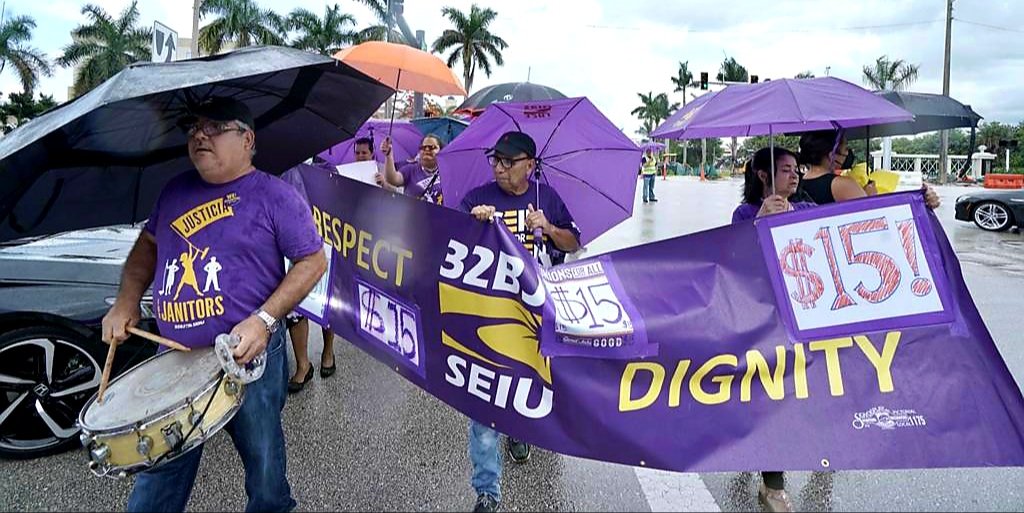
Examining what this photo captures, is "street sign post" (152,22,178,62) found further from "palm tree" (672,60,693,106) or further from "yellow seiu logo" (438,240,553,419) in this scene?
"palm tree" (672,60,693,106)

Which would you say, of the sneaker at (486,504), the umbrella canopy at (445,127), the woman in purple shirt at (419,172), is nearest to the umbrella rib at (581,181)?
the woman in purple shirt at (419,172)

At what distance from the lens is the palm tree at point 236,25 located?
122 ft

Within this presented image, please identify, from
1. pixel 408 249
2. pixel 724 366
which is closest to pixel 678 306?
pixel 724 366

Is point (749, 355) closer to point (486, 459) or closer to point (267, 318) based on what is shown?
point (486, 459)

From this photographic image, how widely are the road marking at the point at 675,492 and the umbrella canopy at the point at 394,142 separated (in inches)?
170

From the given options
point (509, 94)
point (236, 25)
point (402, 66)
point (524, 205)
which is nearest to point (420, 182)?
point (402, 66)

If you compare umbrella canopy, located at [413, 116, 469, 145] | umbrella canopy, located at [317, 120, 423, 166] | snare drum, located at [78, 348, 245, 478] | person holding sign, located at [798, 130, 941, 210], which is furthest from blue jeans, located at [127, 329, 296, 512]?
umbrella canopy, located at [413, 116, 469, 145]

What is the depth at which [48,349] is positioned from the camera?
11.4ft

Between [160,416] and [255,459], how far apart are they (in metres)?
0.50

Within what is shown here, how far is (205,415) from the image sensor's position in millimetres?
2029

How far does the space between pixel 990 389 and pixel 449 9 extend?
148 feet

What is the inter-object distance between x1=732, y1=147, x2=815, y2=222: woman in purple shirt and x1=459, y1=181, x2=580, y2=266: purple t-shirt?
0.96 metres

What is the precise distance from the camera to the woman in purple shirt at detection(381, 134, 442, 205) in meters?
5.35

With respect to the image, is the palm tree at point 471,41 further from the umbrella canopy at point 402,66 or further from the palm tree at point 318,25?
the umbrella canopy at point 402,66
